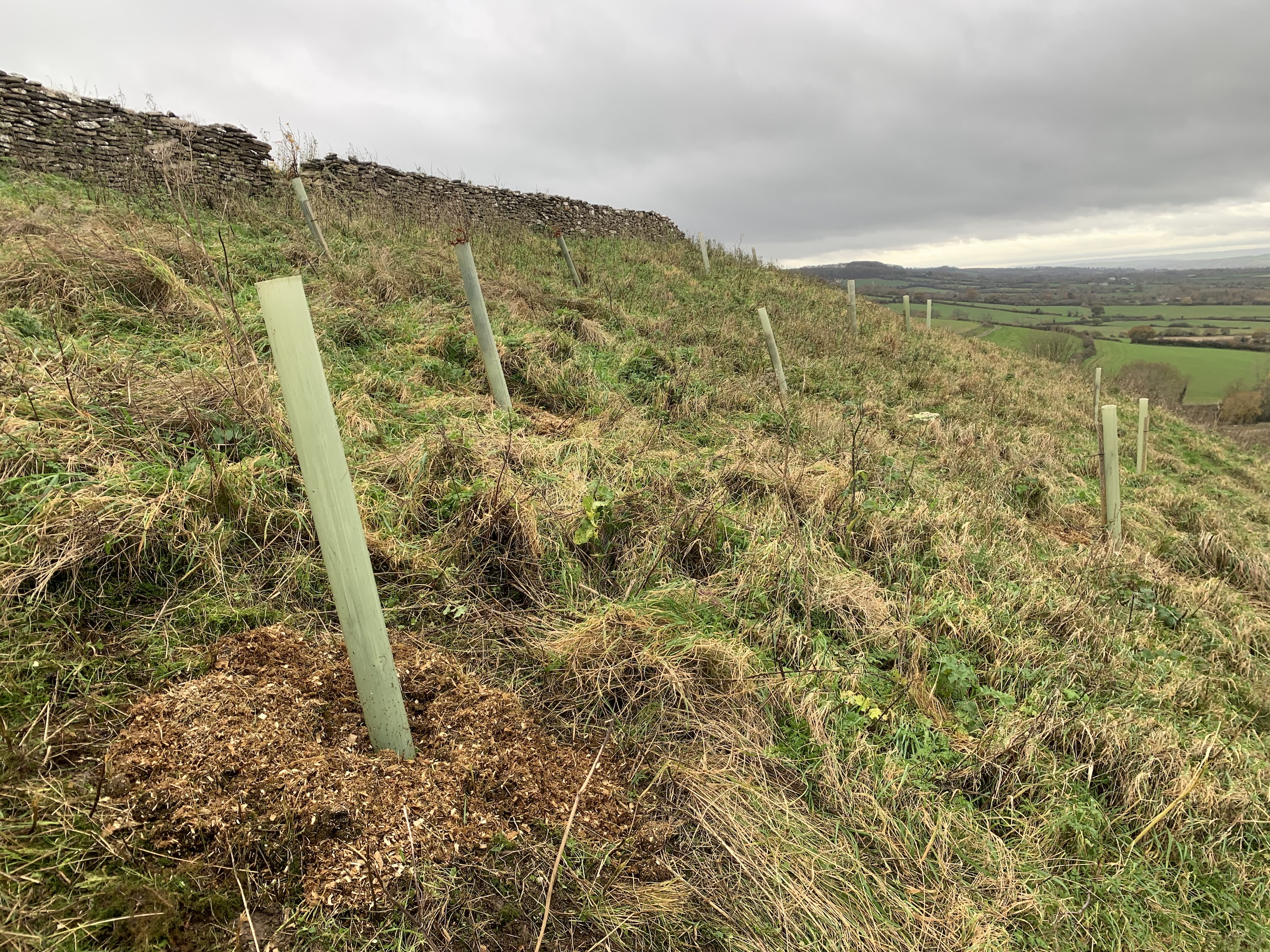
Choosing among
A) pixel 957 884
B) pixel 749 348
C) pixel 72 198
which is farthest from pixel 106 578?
pixel 749 348

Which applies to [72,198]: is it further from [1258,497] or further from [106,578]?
[1258,497]

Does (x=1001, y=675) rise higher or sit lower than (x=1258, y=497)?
higher

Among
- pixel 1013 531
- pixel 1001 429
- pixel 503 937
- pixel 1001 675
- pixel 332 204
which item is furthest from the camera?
pixel 332 204

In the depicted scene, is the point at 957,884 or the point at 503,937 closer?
the point at 503,937

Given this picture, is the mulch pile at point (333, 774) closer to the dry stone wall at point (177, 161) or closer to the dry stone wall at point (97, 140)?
the dry stone wall at point (177, 161)

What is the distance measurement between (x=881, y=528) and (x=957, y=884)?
2.26m

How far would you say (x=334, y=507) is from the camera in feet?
5.34

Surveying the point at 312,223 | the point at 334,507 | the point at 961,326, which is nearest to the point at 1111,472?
the point at 334,507

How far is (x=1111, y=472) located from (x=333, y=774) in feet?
20.1

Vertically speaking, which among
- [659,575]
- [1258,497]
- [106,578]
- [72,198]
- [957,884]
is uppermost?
[72,198]

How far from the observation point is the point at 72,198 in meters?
6.21

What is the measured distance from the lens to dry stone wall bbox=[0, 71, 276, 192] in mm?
7254

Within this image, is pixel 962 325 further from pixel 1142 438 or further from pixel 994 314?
pixel 1142 438

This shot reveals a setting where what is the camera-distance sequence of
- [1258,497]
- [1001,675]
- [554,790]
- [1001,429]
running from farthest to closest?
[1258,497] → [1001,429] → [1001,675] → [554,790]
